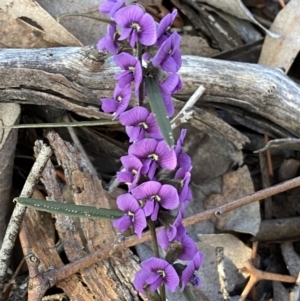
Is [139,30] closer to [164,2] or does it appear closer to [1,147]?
[1,147]

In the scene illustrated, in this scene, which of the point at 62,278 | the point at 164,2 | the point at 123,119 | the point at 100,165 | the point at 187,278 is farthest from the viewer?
the point at 164,2

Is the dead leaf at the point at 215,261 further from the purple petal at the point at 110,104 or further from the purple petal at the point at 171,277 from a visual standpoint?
the purple petal at the point at 110,104

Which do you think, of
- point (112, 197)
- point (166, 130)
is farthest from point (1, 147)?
point (166, 130)

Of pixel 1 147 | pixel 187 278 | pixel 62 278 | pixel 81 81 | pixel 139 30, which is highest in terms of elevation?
pixel 139 30

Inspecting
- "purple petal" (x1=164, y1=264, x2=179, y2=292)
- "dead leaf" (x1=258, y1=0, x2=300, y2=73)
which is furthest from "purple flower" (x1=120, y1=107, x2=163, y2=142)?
"dead leaf" (x1=258, y1=0, x2=300, y2=73)

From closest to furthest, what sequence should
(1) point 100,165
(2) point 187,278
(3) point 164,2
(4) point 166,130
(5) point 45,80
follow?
(4) point 166,130 < (2) point 187,278 < (5) point 45,80 < (1) point 100,165 < (3) point 164,2

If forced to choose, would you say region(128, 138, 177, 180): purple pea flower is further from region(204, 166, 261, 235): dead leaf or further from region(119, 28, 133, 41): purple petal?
region(204, 166, 261, 235): dead leaf
